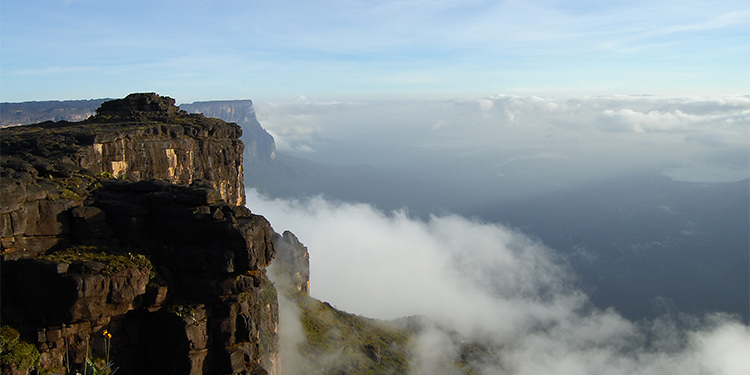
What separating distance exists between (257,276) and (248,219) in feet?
11.6

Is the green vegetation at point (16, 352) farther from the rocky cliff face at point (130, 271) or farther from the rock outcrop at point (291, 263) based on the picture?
the rock outcrop at point (291, 263)

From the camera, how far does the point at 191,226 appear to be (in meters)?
29.4

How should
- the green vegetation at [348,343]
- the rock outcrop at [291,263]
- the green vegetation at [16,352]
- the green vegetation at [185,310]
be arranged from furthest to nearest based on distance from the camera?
the rock outcrop at [291,263], the green vegetation at [348,343], the green vegetation at [185,310], the green vegetation at [16,352]

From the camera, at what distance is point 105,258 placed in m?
27.3

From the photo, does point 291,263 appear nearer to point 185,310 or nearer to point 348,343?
point 348,343

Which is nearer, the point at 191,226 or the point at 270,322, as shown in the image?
the point at 191,226

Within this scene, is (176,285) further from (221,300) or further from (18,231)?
(18,231)

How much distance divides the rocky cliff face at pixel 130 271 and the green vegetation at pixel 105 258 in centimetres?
8

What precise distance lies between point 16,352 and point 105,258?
19.0 ft

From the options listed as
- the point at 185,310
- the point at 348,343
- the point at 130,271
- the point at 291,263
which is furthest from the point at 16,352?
the point at 291,263

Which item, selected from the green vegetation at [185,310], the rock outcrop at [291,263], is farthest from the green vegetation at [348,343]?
the green vegetation at [185,310]

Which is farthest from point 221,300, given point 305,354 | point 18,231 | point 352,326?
point 352,326

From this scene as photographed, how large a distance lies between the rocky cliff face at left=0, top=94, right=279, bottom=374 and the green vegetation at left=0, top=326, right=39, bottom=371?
319 mm

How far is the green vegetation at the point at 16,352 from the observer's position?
2400 centimetres
